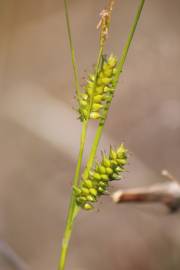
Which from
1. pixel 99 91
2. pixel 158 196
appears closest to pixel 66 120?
pixel 99 91

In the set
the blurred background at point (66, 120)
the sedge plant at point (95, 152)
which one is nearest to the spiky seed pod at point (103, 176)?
the sedge plant at point (95, 152)

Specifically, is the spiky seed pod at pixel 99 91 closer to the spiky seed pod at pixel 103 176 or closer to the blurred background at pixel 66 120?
the spiky seed pod at pixel 103 176

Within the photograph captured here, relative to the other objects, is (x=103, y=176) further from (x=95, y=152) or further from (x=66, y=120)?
(x=66, y=120)

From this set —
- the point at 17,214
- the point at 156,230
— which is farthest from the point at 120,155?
the point at 17,214

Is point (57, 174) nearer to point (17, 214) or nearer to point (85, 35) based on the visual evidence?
point (17, 214)

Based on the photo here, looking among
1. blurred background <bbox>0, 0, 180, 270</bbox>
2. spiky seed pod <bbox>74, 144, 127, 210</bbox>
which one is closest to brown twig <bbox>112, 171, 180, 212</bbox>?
spiky seed pod <bbox>74, 144, 127, 210</bbox>

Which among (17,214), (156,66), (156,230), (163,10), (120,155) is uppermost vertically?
(120,155)
